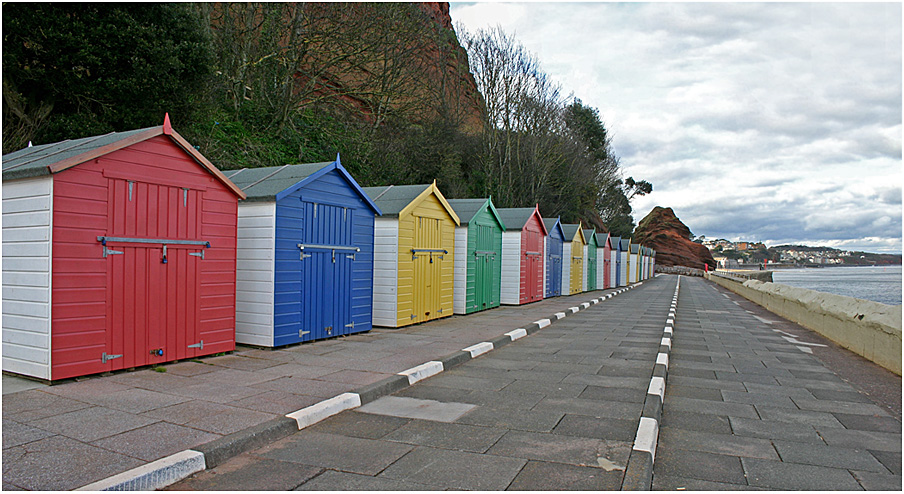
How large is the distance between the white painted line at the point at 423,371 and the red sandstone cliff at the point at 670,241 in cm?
10476

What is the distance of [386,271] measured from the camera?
12594 millimetres

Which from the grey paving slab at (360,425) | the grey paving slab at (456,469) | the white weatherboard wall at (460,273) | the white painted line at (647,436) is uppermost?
the white weatherboard wall at (460,273)

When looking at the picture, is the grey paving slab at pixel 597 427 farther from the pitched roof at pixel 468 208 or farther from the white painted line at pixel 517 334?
the pitched roof at pixel 468 208

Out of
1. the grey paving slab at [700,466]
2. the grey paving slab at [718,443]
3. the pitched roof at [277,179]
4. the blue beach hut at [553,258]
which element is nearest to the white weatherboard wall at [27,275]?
the pitched roof at [277,179]

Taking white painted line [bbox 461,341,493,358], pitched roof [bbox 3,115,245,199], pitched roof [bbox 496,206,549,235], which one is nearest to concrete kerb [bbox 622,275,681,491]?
white painted line [bbox 461,341,493,358]

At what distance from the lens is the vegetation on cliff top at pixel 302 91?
1407 centimetres

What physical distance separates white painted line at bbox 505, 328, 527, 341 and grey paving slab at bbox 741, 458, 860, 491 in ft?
23.1

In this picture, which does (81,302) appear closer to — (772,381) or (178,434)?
(178,434)

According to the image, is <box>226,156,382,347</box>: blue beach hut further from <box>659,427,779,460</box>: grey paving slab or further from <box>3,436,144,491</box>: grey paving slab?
<box>659,427,779,460</box>: grey paving slab

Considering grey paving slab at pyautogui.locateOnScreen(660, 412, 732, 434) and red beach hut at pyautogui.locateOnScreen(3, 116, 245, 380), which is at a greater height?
red beach hut at pyautogui.locateOnScreen(3, 116, 245, 380)

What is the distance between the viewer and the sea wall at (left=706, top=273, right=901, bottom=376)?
9.36 m

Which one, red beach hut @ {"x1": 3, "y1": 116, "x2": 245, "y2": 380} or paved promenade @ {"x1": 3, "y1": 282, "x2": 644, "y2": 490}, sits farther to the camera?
red beach hut @ {"x1": 3, "y1": 116, "x2": 245, "y2": 380}

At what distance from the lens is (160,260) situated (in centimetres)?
761

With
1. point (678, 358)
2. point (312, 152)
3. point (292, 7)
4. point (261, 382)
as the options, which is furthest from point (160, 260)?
point (292, 7)
